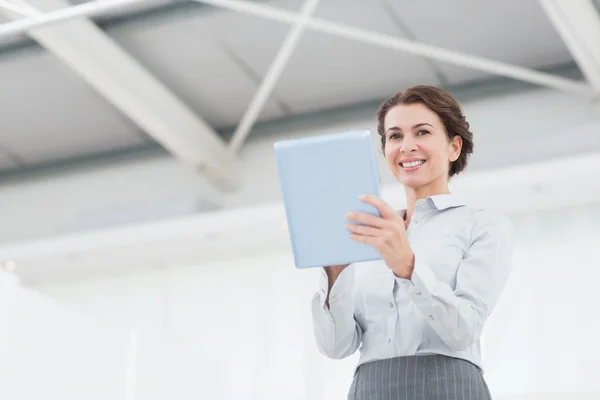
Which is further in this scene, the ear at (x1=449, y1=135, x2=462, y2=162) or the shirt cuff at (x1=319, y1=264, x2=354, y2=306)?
Result: the ear at (x1=449, y1=135, x2=462, y2=162)

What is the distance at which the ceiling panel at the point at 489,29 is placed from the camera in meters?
5.21

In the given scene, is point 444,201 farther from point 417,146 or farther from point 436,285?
point 436,285

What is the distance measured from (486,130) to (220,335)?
7.26 ft

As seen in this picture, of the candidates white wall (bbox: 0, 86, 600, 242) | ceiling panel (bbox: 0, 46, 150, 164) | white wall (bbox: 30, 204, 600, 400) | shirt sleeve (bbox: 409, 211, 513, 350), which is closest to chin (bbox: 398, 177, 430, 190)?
Answer: shirt sleeve (bbox: 409, 211, 513, 350)

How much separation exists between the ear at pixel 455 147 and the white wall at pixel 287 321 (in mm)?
3845

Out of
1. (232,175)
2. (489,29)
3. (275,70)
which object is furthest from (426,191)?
(232,175)

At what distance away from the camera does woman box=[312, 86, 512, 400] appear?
148 cm

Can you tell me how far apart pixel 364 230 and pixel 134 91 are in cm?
459

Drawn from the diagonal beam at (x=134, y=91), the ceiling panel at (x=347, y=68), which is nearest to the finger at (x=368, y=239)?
the diagonal beam at (x=134, y=91)

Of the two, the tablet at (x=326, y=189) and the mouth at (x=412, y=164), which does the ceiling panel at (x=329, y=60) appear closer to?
the mouth at (x=412, y=164)

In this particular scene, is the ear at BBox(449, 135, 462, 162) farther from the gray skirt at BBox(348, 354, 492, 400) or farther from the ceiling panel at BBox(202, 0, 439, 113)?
the ceiling panel at BBox(202, 0, 439, 113)

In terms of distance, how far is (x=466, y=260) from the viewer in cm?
160

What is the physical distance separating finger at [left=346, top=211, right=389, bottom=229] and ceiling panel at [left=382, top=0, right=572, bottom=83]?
3908 millimetres

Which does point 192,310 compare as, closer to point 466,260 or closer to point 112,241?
point 112,241
